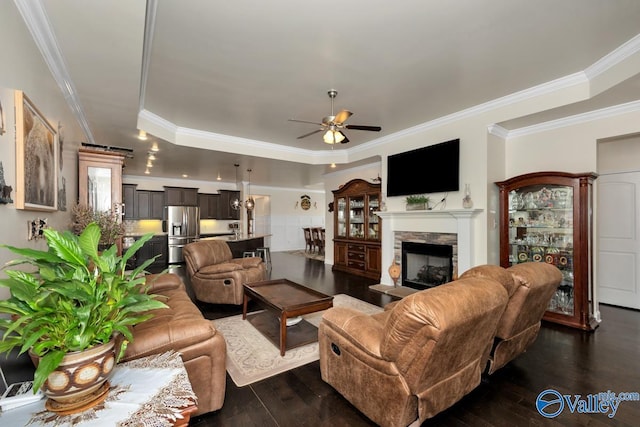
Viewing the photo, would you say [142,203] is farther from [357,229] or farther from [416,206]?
[416,206]

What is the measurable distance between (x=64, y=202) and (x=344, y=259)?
560 cm

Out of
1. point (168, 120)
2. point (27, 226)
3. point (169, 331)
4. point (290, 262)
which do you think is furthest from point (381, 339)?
point (290, 262)

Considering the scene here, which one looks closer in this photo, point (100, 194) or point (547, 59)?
point (547, 59)

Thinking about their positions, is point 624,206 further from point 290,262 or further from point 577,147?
point 290,262

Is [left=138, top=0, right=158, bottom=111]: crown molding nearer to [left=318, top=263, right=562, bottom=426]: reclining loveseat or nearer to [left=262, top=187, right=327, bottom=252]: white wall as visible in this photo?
[left=318, top=263, right=562, bottom=426]: reclining loveseat

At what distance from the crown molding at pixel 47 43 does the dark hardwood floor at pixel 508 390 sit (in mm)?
2133

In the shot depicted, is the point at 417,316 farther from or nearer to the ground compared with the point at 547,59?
nearer to the ground

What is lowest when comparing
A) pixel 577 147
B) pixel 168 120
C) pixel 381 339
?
pixel 381 339

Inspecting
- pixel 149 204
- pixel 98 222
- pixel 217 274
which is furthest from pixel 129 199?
pixel 98 222

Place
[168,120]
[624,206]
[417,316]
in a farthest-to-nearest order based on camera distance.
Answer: [168,120] < [624,206] < [417,316]

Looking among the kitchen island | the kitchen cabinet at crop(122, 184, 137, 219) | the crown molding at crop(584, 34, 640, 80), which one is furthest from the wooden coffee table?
the kitchen cabinet at crop(122, 184, 137, 219)

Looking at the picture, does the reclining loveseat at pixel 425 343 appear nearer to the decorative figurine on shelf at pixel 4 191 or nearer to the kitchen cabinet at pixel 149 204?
the decorative figurine on shelf at pixel 4 191

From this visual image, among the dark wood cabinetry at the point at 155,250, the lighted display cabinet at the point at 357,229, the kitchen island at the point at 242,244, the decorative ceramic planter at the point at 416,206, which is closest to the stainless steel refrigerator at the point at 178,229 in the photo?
the dark wood cabinetry at the point at 155,250

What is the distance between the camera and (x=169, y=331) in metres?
1.84
